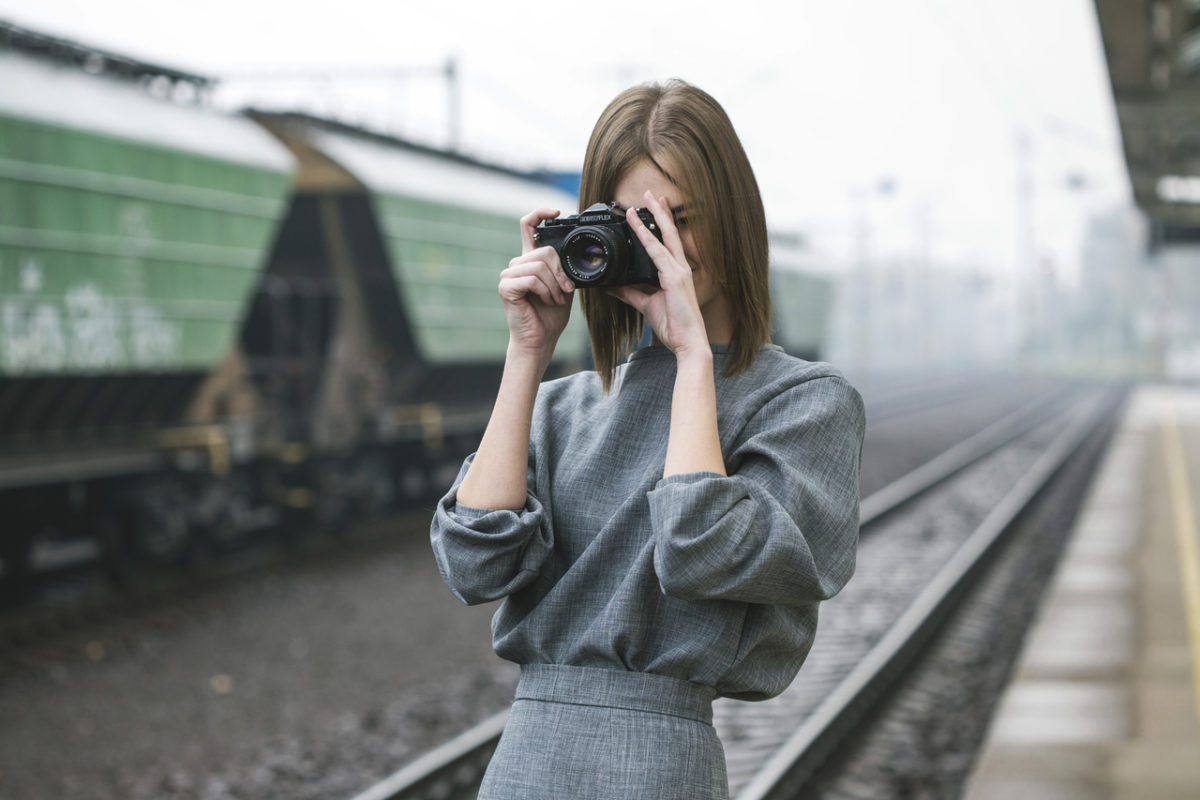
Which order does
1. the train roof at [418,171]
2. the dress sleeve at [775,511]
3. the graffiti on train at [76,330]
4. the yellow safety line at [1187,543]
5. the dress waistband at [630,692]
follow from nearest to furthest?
1. the dress sleeve at [775,511]
2. the dress waistband at [630,692]
3. the yellow safety line at [1187,543]
4. the graffiti on train at [76,330]
5. the train roof at [418,171]

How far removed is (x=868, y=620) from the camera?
783 cm

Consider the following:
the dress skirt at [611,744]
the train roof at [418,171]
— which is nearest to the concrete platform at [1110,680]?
the dress skirt at [611,744]

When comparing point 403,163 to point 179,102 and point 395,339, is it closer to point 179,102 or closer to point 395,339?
point 395,339

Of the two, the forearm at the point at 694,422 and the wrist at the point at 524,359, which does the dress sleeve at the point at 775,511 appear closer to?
the forearm at the point at 694,422

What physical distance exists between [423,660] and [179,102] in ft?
16.8

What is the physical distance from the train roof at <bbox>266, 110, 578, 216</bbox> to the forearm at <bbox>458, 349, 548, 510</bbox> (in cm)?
1014

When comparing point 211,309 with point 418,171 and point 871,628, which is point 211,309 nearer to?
Result: point 418,171

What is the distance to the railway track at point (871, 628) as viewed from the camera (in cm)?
469

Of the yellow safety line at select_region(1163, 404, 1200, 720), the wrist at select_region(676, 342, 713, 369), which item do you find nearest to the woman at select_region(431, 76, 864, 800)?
the wrist at select_region(676, 342, 713, 369)

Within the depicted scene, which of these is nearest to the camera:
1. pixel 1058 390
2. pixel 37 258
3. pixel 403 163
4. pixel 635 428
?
pixel 635 428

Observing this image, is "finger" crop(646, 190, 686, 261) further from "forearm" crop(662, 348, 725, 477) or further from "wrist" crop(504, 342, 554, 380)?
"wrist" crop(504, 342, 554, 380)

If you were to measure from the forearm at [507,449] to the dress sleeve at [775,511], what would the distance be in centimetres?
21

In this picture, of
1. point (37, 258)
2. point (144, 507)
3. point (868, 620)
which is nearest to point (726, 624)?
point (868, 620)

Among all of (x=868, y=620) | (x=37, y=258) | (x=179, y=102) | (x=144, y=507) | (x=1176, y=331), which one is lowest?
(x=1176, y=331)
